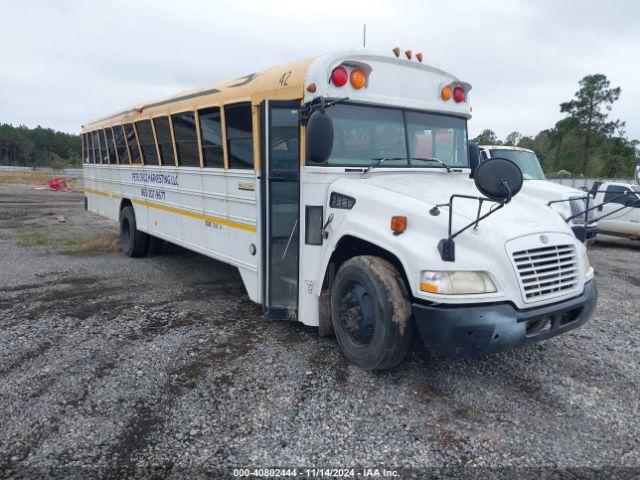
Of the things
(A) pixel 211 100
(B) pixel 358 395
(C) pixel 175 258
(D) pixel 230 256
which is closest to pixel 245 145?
(A) pixel 211 100

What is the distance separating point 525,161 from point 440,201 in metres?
7.17

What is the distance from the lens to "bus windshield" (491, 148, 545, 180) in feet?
31.4

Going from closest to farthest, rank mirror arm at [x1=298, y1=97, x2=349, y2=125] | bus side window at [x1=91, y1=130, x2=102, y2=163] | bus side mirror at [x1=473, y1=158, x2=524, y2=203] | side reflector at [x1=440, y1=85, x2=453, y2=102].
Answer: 1. bus side mirror at [x1=473, y1=158, x2=524, y2=203]
2. mirror arm at [x1=298, y1=97, x2=349, y2=125]
3. side reflector at [x1=440, y1=85, x2=453, y2=102]
4. bus side window at [x1=91, y1=130, x2=102, y2=163]

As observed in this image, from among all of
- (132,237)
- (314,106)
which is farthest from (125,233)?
(314,106)

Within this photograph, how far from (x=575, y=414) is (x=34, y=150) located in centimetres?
12142

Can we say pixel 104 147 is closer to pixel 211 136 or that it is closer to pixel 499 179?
pixel 211 136

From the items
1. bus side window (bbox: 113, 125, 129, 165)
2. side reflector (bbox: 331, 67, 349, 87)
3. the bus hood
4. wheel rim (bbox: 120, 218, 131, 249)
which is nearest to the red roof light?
the bus hood

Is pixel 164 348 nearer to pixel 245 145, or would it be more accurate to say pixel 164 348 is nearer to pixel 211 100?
pixel 245 145

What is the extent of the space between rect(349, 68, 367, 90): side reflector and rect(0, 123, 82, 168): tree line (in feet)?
334

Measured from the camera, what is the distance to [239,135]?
15.8ft

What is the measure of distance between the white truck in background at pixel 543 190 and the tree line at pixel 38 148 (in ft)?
323

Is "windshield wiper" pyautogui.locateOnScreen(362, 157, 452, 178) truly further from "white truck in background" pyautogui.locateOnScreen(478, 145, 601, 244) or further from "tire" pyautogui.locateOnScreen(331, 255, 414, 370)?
"white truck in background" pyautogui.locateOnScreen(478, 145, 601, 244)

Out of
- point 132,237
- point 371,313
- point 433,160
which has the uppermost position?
point 433,160

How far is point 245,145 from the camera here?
4707 millimetres
